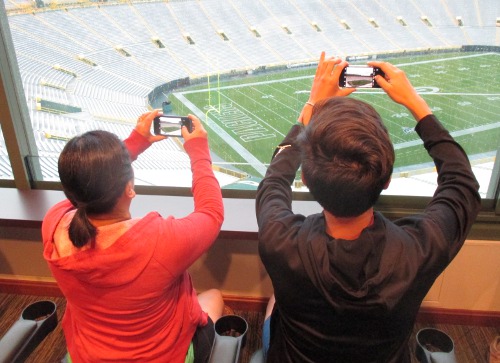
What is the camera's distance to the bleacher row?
1877 millimetres

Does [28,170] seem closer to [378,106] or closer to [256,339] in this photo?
[256,339]

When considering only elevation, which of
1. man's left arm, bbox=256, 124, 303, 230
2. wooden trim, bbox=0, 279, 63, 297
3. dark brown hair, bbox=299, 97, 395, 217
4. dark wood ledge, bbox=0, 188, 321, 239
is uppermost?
dark brown hair, bbox=299, 97, 395, 217

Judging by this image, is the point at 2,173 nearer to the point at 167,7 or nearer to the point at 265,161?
the point at 167,7

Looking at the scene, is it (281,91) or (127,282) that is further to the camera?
(281,91)

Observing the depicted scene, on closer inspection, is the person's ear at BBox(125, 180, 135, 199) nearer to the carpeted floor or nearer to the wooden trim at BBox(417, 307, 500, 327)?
the carpeted floor

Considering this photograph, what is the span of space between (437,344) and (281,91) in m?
1.33

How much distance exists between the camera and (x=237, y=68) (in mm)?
2100

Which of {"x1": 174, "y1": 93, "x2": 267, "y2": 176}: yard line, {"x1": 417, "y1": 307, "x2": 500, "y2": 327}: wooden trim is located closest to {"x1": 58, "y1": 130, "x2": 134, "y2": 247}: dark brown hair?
{"x1": 174, "y1": 93, "x2": 267, "y2": 176}: yard line

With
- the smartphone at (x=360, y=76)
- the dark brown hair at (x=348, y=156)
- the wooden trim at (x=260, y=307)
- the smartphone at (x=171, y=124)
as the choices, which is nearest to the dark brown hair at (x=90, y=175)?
the smartphone at (x=171, y=124)

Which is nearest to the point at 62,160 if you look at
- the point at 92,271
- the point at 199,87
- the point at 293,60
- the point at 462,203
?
the point at 92,271

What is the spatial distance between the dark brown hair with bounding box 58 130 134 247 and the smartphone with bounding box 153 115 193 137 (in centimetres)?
36

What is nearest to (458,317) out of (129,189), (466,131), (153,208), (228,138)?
(466,131)

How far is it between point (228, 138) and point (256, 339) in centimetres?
103

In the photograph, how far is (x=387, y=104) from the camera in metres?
1.99
